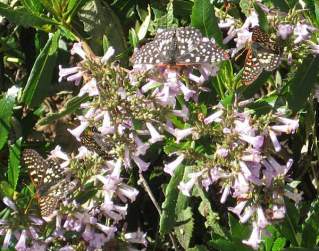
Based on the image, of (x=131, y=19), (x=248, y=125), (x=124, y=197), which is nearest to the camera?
(x=248, y=125)

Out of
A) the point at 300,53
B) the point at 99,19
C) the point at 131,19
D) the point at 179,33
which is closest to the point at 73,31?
the point at 99,19

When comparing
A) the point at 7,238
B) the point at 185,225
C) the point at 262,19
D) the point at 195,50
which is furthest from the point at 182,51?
the point at 7,238

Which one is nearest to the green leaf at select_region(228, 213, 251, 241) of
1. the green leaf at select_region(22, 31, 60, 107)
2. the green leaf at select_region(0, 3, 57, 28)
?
the green leaf at select_region(22, 31, 60, 107)

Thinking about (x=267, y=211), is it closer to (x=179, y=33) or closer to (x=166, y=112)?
(x=166, y=112)

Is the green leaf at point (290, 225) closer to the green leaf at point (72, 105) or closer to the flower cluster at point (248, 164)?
the flower cluster at point (248, 164)

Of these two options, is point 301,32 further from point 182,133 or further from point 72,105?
point 72,105

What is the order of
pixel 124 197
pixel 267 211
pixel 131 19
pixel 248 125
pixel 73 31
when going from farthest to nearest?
pixel 131 19 → pixel 73 31 → pixel 124 197 → pixel 267 211 → pixel 248 125

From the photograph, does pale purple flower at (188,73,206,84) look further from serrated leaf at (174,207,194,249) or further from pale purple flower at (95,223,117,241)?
pale purple flower at (95,223,117,241)
